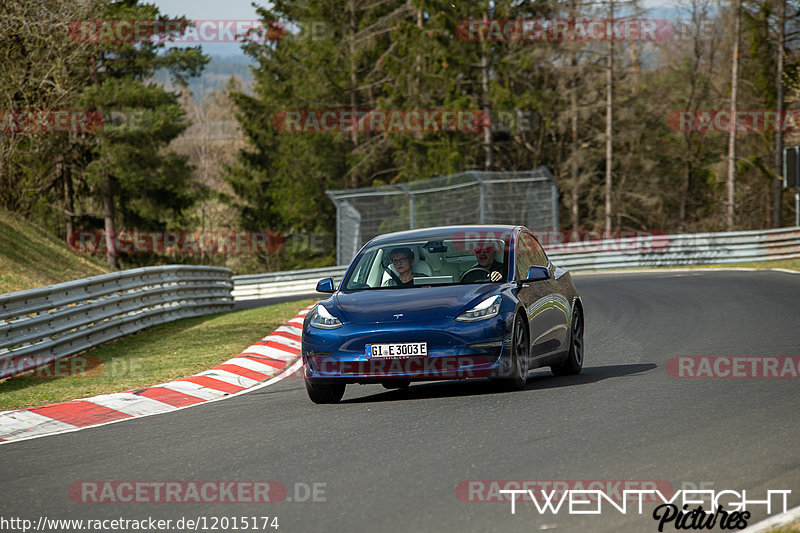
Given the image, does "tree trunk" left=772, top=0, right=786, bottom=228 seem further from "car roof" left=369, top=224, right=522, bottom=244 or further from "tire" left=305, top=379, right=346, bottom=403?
"tire" left=305, top=379, right=346, bottom=403

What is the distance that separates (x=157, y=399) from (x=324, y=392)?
2.07 meters

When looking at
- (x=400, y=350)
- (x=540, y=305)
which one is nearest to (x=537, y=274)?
(x=540, y=305)

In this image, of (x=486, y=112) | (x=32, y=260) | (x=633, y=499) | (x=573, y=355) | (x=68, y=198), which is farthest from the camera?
(x=68, y=198)

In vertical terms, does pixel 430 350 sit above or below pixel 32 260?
above

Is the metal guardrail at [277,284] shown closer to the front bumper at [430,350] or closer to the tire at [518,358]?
the tire at [518,358]

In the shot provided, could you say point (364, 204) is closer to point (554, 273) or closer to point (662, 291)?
point (662, 291)

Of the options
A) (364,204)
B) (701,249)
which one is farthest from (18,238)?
(701,249)

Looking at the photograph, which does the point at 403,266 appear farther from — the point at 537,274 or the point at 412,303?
the point at 537,274

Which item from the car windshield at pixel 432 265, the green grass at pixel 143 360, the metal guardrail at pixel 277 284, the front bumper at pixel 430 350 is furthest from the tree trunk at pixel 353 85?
the front bumper at pixel 430 350

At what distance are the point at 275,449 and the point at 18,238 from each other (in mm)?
16694

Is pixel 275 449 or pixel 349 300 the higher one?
pixel 349 300

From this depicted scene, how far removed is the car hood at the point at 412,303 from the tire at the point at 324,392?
26.3 inches

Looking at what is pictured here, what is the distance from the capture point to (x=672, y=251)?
32469 mm

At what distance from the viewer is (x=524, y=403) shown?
869 cm
